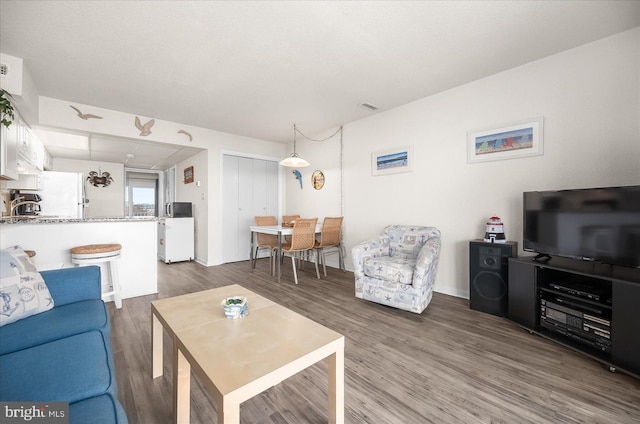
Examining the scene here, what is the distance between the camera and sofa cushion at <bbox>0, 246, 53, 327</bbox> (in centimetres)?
134

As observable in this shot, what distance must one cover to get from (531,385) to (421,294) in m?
1.01

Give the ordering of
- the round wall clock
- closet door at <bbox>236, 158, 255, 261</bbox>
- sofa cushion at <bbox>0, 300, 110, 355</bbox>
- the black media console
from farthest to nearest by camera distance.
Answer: closet door at <bbox>236, 158, 255, 261</bbox> < the round wall clock < the black media console < sofa cushion at <bbox>0, 300, 110, 355</bbox>

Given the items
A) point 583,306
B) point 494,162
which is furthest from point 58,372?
point 494,162

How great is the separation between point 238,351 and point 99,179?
7894 millimetres

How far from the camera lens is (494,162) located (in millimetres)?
2824

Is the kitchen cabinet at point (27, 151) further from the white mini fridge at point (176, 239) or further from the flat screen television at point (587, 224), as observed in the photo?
the flat screen television at point (587, 224)

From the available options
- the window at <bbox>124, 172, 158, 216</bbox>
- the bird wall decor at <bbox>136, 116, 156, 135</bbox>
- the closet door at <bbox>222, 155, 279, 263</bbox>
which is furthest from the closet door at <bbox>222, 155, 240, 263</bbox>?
the window at <bbox>124, 172, 158, 216</bbox>

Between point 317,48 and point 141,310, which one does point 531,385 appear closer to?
point 317,48

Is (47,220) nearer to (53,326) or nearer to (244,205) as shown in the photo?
(53,326)

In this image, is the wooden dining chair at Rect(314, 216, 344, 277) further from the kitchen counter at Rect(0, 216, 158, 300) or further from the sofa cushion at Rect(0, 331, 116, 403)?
the sofa cushion at Rect(0, 331, 116, 403)

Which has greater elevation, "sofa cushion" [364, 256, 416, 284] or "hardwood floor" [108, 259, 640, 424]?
"sofa cushion" [364, 256, 416, 284]

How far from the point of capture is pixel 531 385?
155 cm

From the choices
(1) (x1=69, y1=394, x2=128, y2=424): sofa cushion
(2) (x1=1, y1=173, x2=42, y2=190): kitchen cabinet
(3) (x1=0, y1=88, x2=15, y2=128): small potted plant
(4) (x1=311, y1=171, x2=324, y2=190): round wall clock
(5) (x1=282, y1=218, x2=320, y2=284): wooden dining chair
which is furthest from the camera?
(4) (x1=311, y1=171, x2=324, y2=190): round wall clock

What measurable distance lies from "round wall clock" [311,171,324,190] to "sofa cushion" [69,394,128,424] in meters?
4.25
